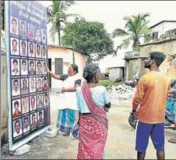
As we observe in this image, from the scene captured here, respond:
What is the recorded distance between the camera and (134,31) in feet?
7.16

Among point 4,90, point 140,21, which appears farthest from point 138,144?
point 4,90

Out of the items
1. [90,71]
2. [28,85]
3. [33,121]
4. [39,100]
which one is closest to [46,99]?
[39,100]

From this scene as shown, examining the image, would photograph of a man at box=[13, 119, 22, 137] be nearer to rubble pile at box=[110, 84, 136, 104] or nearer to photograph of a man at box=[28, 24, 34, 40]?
photograph of a man at box=[28, 24, 34, 40]

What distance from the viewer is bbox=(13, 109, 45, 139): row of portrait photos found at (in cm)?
223

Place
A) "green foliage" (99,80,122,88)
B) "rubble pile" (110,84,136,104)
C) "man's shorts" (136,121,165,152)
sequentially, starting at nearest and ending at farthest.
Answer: "man's shorts" (136,121,165,152) < "green foliage" (99,80,122,88) < "rubble pile" (110,84,136,104)

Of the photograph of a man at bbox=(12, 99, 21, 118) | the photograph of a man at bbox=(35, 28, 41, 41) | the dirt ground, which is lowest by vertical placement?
the dirt ground

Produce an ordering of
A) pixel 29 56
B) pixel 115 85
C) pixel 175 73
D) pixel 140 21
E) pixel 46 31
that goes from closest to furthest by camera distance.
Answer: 1. pixel 175 73
2. pixel 140 21
3. pixel 29 56
4. pixel 46 31
5. pixel 115 85

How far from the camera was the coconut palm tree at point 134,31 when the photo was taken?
6.89 feet

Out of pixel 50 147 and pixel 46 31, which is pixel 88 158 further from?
pixel 46 31

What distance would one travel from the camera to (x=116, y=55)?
7.08 feet

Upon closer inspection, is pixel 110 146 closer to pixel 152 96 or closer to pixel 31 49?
pixel 152 96

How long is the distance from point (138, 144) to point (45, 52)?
105cm

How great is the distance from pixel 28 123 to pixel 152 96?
3.31 feet

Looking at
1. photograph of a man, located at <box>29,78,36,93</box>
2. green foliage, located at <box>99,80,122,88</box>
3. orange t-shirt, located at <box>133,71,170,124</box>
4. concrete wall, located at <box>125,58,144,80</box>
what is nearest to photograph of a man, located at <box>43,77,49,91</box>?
photograph of a man, located at <box>29,78,36,93</box>
